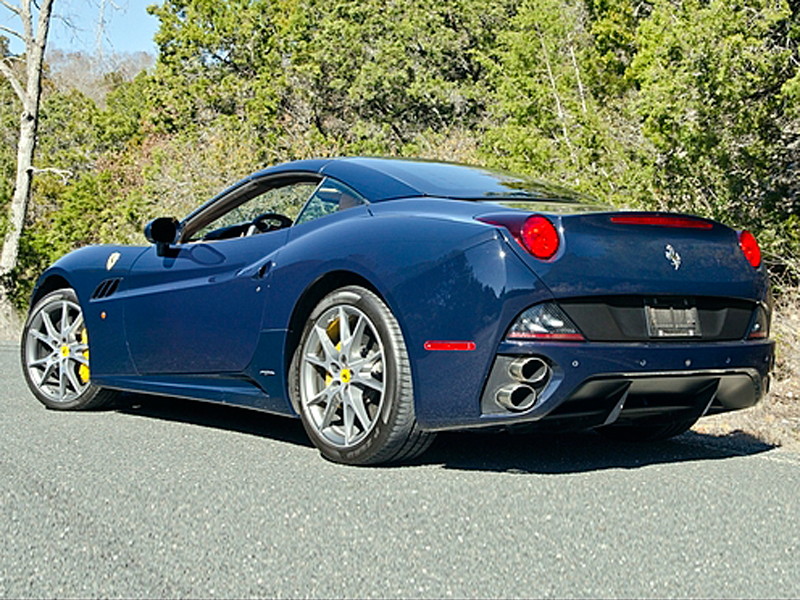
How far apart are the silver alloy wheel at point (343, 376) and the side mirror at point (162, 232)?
164cm

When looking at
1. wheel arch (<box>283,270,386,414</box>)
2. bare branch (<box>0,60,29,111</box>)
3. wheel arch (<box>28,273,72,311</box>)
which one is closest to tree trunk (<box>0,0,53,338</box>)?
bare branch (<box>0,60,29,111</box>)

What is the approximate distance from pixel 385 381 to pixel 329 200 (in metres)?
1.16

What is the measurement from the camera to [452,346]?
407 cm

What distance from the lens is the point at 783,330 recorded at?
7738 millimetres

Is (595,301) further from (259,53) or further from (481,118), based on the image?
(259,53)

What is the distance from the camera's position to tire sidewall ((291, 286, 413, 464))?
13.9 ft

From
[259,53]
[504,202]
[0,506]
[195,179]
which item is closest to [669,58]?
[504,202]

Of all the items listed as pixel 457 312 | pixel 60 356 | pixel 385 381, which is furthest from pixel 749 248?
pixel 60 356

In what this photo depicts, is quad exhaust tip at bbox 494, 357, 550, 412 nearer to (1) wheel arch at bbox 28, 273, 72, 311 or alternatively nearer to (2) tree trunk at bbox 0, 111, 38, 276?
(1) wheel arch at bbox 28, 273, 72, 311

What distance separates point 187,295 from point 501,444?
1834mm

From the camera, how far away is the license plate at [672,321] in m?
4.19

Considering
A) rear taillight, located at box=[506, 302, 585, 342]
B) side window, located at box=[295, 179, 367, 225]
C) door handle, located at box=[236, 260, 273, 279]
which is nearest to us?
rear taillight, located at box=[506, 302, 585, 342]

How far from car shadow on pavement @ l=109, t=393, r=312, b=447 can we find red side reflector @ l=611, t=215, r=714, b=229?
6.14 feet

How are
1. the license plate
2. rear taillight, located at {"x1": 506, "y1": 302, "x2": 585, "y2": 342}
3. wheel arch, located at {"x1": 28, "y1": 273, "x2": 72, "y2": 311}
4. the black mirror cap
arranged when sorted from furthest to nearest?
wheel arch, located at {"x1": 28, "y1": 273, "x2": 72, "y2": 311} → the black mirror cap → the license plate → rear taillight, located at {"x1": 506, "y1": 302, "x2": 585, "y2": 342}
